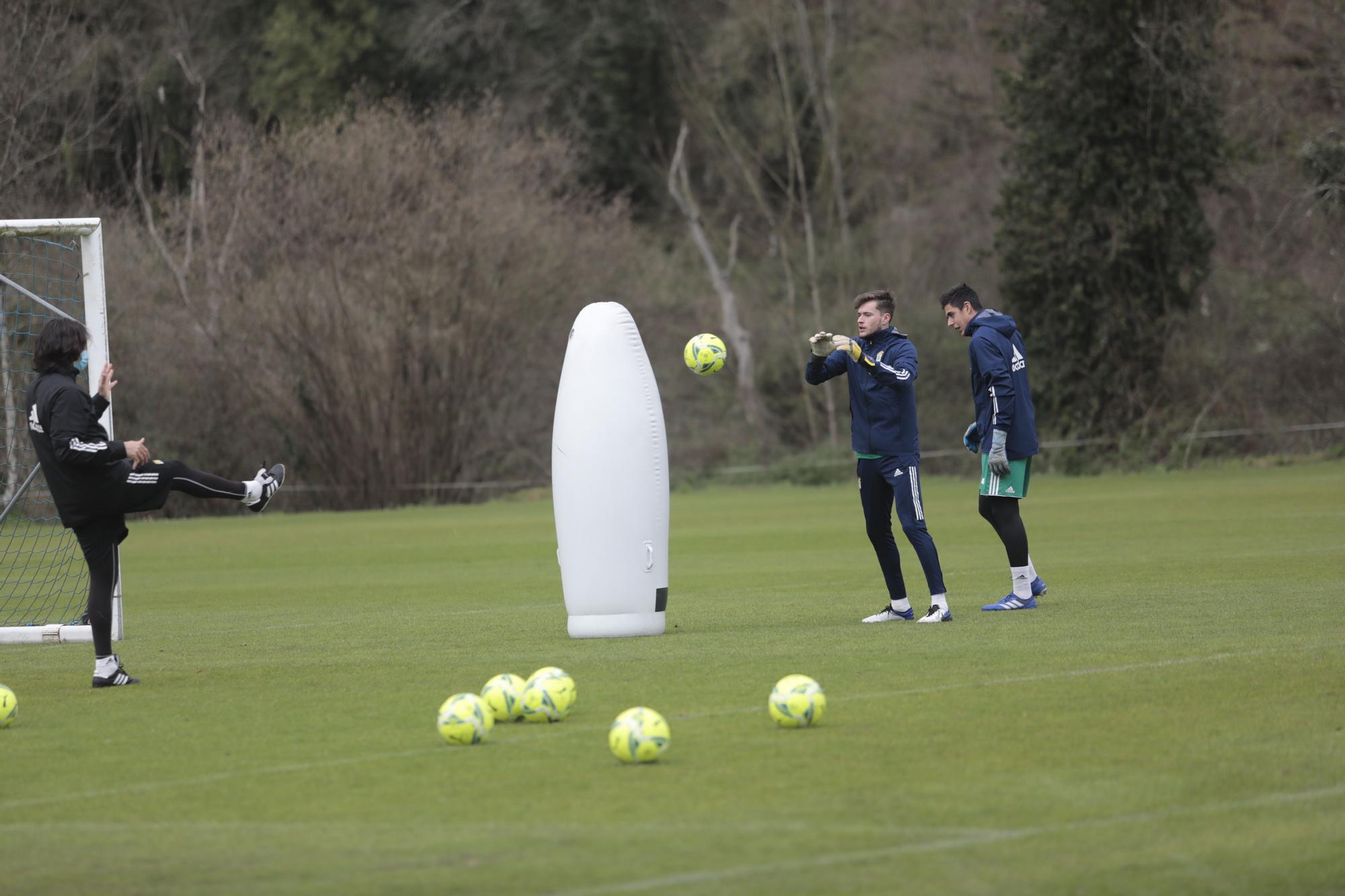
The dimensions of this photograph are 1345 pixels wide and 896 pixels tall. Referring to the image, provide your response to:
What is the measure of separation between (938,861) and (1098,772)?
4.86 ft

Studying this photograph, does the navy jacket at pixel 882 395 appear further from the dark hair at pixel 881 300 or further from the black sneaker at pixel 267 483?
the black sneaker at pixel 267 483

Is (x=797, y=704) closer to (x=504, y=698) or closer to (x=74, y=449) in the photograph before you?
(x=504, y=698)

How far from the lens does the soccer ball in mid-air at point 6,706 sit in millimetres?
8758

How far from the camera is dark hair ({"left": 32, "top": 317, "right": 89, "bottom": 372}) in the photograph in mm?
10180

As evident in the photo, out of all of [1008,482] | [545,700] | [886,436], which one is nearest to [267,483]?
[545,700]

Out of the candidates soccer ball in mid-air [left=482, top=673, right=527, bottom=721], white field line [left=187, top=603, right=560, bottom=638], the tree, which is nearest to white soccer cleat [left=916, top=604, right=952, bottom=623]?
white field line [left=187, top=603, right=560, bottom=638]

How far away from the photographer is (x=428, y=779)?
7098 millimetres

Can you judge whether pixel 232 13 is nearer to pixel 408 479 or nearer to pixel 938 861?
pixel 408 479

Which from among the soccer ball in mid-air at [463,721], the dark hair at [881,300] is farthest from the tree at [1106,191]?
the soccer ball in mid-air at [463,721]

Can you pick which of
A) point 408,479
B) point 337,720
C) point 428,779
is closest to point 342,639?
point 337,720

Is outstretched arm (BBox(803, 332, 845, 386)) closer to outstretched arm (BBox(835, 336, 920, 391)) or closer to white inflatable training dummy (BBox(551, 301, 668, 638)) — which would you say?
outstretched arm (BBox(835, 336, 920, 391))

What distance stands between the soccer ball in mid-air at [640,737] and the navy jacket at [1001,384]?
19.7 feet

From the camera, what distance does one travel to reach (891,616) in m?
12.4

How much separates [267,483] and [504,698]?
11.6 ft
